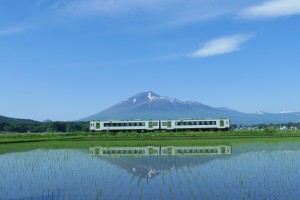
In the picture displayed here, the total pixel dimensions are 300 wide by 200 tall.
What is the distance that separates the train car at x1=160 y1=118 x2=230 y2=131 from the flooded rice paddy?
33.9 meters

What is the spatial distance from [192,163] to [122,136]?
29789 mm

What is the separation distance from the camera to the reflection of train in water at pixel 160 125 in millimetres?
54562

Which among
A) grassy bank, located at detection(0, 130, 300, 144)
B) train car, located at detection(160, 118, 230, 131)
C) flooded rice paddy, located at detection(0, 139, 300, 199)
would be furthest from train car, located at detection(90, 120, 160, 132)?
flooded rice paddy, located at detection(0, 139, 300, 199)

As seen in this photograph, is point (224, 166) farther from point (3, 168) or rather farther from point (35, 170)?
point (3, 168)

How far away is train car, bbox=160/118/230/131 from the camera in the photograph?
178 feet

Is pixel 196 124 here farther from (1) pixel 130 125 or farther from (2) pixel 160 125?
(1) pixel 130 125

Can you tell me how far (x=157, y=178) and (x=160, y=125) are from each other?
141ft

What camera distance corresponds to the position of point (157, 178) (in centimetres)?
1443

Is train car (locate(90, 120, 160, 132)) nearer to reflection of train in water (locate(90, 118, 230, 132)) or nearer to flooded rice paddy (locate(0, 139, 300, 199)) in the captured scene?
reflection of train in water (locate(90, 118, 230, 132))

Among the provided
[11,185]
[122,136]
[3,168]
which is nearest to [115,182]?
[11,185]

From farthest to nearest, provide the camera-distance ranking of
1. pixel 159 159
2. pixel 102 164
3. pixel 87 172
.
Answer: pixel 159 159 < pixel 102 164 < pixel 87 172

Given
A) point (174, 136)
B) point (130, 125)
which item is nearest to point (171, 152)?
point (174, 136)

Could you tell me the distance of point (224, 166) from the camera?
1698 cm

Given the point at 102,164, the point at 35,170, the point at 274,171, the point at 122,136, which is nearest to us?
the point at 274,171
